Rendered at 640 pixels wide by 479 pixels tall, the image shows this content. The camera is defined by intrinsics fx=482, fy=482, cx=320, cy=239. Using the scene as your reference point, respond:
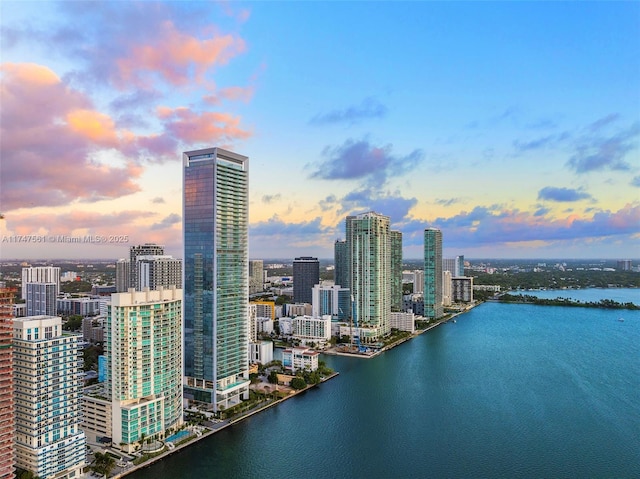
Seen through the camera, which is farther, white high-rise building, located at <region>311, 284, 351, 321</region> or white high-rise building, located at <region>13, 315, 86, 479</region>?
white high-rise building, located at <region>311, 284, 351, 321</region>

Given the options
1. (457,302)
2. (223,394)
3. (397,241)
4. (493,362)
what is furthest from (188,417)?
(457,302)

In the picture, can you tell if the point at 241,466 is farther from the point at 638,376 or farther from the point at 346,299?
the point at 346,299

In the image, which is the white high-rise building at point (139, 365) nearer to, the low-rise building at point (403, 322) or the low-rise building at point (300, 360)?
the low-rise building at point (300, 360)

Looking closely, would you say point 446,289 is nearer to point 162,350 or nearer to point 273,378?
point 273,378

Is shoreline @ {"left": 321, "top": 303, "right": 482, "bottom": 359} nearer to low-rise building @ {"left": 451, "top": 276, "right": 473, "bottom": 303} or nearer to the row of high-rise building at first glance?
the row of high-rise building

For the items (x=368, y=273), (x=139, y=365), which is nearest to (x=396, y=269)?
(x=368, y=273)

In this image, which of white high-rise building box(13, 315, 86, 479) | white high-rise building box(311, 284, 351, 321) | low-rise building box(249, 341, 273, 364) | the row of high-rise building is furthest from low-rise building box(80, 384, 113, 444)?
white high-rise building box(311, 284, 351, 321)
